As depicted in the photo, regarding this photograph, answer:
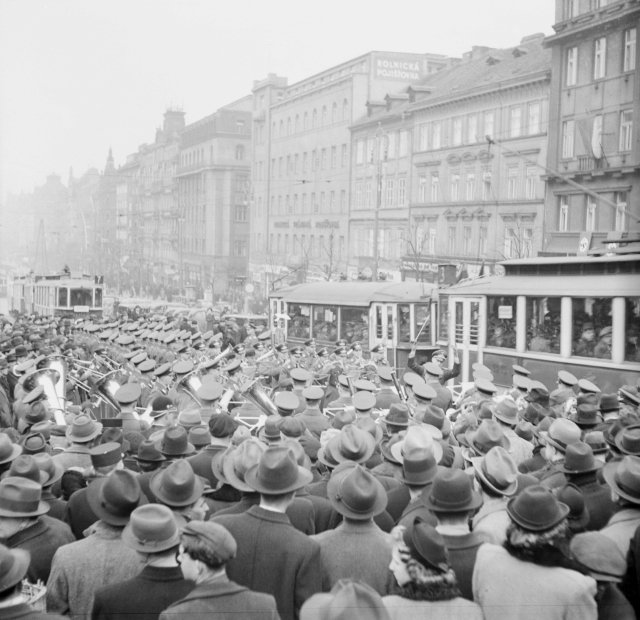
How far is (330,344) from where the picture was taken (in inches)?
926

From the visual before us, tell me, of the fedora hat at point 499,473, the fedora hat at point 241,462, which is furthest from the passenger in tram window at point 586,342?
the fedora hat at point 241,462

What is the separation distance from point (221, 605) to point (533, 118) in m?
32.7

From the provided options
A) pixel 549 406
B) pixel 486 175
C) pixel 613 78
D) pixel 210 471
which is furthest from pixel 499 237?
pixel 210 471

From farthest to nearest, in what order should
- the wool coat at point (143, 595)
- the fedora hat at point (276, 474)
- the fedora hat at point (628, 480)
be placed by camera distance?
the fedora hat at point (628, 480) < the fedora hat at point (276, 474) < the wool coat at point (143, 595)

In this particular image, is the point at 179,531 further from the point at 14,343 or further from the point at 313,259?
the point at 313,259

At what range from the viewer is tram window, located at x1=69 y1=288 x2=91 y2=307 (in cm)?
3741

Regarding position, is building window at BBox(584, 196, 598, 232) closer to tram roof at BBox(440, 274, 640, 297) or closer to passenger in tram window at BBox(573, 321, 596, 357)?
tram roof at BBox(440, 274, 640, 297)

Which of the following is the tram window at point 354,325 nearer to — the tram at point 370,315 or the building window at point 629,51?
the tram at point 370,315

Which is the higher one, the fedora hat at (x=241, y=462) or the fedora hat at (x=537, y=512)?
the fedora hat at (x=537, y=512)

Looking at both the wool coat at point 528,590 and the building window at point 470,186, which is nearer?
the wool coat at point 528,590

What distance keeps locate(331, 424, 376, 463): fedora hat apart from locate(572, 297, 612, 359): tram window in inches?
383

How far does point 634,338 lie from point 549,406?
439cm

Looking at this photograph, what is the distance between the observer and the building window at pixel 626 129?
27469mm

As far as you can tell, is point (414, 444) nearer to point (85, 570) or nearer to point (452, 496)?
point (452, 496)
